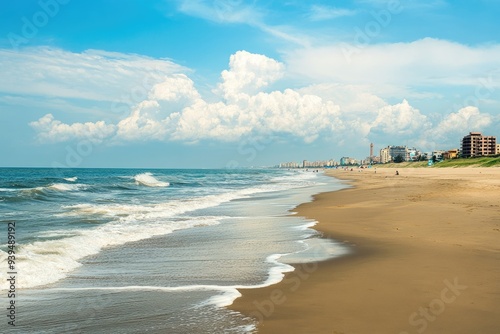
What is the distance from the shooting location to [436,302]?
7.01 m

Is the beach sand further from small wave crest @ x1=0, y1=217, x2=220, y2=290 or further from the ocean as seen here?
small wave crest @ x1=0, y1=217, x2=220, y2=290

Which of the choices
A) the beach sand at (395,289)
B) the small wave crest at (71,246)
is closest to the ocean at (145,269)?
the small wave crest at (71,246)

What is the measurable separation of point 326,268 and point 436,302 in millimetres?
3152

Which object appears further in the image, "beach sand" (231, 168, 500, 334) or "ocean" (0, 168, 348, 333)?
"ocean" (0, 168, 348, 333)

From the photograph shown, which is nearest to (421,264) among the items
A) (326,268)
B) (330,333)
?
(326,268)

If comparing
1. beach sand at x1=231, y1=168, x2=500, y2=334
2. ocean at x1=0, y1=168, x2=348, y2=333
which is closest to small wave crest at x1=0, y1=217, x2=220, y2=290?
ocean at x1=0, y1=168, x2=348, y2=333

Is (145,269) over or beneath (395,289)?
beneath

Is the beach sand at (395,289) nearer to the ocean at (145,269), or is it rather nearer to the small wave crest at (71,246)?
the ocean at (145,269)

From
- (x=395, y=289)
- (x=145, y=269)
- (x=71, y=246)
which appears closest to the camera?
(x=395, y=289)

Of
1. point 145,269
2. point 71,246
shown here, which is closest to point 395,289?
point 145,269

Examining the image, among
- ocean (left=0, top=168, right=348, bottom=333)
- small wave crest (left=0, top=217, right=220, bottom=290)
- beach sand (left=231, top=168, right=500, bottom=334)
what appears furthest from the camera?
small wave crest (left=0, top=217, right=220, bottom=290)

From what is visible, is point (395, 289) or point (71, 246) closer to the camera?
point (395, 289)

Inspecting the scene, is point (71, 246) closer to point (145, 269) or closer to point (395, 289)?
point (145, 269)

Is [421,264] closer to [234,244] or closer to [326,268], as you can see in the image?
[326,268]
